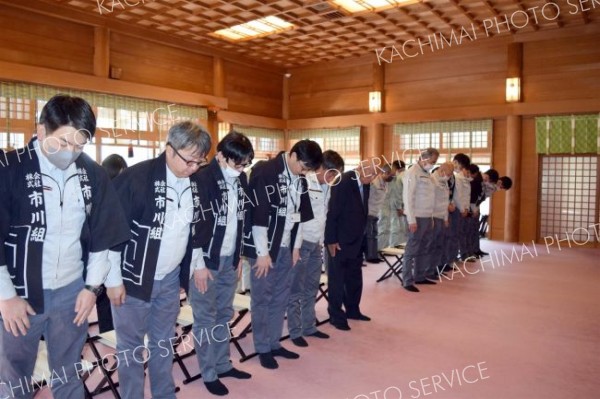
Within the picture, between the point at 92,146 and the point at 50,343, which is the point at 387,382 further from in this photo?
the point at 92,146

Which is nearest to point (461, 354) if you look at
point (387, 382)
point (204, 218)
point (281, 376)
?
point (387, 382)

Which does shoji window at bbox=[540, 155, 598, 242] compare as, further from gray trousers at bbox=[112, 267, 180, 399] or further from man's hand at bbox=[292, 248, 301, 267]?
gray trousers at bbox=[112, 267, 180, 399]

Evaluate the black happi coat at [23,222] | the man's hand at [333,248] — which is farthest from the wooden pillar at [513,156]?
the black happi coat at [23,222]

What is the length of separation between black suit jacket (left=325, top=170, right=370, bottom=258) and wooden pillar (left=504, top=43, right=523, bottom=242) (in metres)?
6.33

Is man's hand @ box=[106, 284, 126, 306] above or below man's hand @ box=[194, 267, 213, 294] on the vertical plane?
above

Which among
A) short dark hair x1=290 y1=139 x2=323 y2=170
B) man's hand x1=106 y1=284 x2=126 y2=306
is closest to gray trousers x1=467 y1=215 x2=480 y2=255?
short dark hair x1=290 y1=139 x2=323 y2=170

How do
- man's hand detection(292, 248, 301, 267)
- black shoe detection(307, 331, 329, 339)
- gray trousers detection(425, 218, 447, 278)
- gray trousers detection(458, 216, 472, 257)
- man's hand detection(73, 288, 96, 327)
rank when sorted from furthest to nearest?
gray trousers detection(458, 216, 472, 257) < gray trousers detection(425, 218, 447, 278) < black shoe detection(307, 331, 329, 339) < man's hand detection(292, 248, 301, 267) < man's hand detection(73, 288, 96, 327)

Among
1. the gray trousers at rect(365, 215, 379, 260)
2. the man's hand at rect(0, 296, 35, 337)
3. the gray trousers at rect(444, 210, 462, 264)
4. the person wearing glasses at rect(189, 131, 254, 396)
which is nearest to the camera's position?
the man's hand at rect(0, 296, 35, 337)

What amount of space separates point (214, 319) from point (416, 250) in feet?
11.2

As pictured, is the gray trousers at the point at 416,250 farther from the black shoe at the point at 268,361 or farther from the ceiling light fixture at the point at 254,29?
the ceiling light fixture at the point at 254,29

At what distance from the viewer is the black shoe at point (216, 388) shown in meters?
2.89

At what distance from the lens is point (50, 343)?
1854 millimetres

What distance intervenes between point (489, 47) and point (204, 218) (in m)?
8.88

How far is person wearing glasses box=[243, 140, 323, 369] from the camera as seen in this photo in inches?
125
